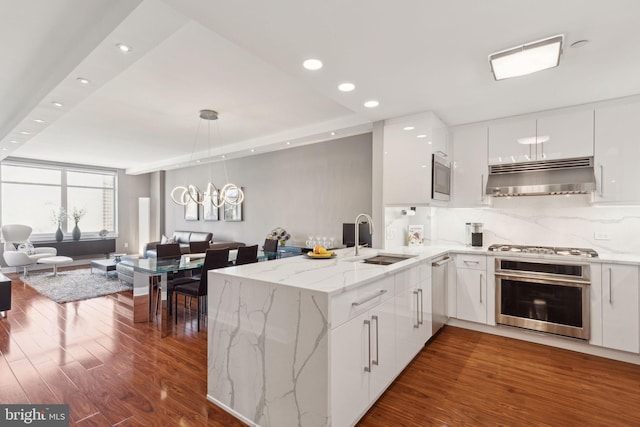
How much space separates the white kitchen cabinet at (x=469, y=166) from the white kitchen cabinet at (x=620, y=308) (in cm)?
137

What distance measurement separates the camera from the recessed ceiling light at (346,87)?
273cm

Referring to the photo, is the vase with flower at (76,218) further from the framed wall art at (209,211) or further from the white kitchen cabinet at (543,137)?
the white kitchen cabinet at (543,137)

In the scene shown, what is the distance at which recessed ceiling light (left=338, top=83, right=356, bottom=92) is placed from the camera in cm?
273

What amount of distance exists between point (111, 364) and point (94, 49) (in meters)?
2.56

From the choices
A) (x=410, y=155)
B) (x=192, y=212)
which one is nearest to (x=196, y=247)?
(x=410, y=155)

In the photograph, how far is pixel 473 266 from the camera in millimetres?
3475

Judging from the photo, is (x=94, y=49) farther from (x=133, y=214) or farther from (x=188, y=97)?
(x=133, y=214)

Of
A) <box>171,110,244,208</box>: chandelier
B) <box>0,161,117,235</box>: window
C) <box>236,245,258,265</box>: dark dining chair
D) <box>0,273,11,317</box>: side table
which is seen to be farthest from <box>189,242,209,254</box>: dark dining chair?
<box>0,161,117,235</box>: window

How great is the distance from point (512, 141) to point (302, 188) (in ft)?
11.5

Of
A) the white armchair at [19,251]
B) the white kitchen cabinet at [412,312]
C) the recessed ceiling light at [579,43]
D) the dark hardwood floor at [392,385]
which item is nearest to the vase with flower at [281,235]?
the dark hardwood floor at [392,385]

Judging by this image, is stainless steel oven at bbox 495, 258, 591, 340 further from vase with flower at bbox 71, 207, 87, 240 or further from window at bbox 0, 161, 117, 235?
window at bbox 0, 161, 117, 235

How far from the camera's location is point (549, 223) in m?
3.55

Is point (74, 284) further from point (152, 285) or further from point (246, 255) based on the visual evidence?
point (246, 255)

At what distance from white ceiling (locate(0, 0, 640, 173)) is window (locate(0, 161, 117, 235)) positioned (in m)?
4.06
